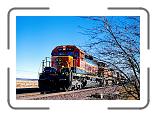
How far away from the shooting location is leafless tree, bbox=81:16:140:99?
547 cm

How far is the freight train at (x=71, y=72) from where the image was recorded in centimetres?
554

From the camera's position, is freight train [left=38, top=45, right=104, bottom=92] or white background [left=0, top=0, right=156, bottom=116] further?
freight train [left=38, top=45, right=104, bottom=92]

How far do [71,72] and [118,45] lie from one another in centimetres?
28

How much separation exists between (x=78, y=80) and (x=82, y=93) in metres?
0.10

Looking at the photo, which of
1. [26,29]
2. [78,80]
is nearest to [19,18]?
[26,29]

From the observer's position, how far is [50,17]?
17.9 ft

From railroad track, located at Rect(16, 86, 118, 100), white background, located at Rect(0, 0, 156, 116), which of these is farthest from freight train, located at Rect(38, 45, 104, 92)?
white background, located at Rect(0, 0, 156, 116)

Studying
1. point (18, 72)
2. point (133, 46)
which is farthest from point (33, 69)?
point (133, 46)

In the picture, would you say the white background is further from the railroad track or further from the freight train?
the freight train

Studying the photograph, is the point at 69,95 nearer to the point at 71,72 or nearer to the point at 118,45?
the point at 71,72

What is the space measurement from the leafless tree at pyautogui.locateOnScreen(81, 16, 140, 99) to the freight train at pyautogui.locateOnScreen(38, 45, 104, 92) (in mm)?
65
